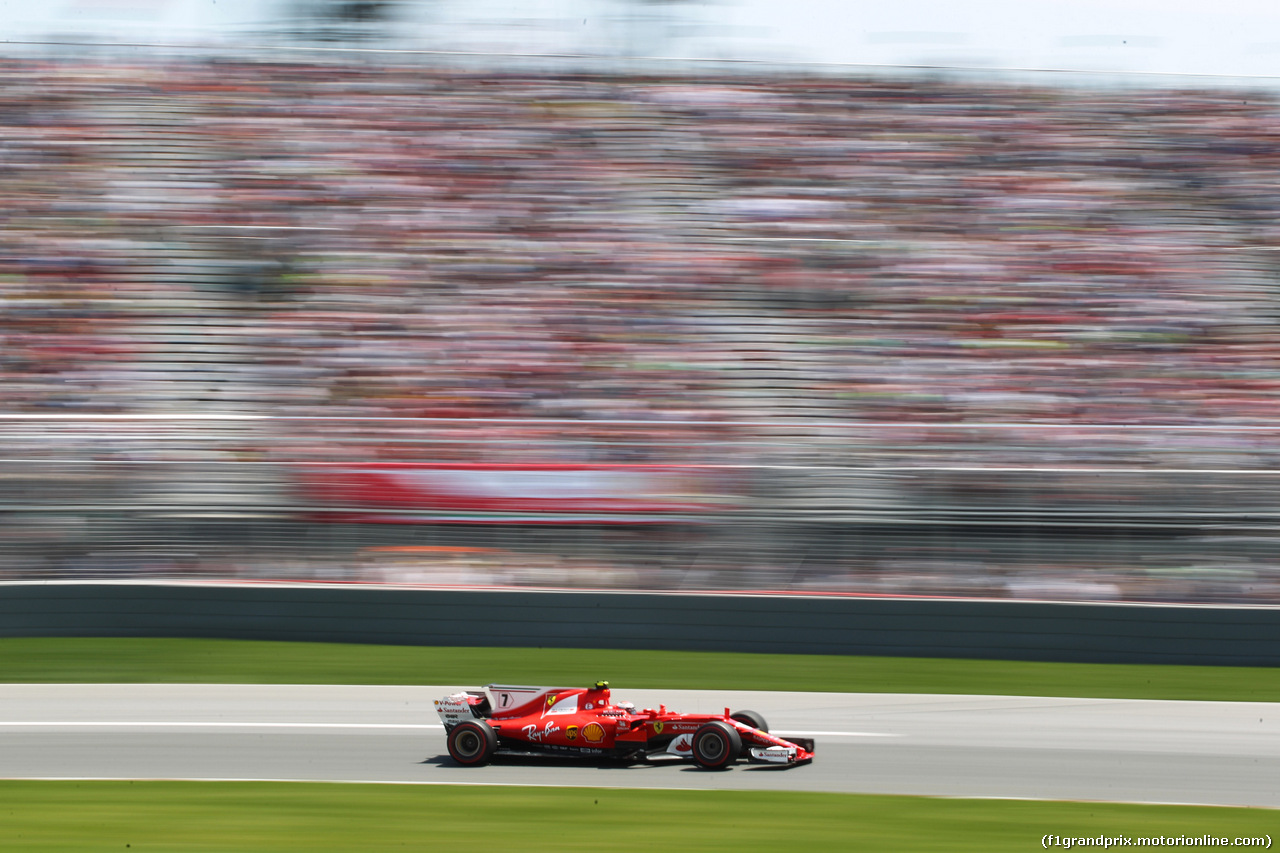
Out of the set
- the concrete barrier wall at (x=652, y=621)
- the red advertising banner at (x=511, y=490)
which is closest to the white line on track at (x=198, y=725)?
the concrete barrier wall at (x=652, y=621)

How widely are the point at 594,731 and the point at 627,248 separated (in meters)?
7.67

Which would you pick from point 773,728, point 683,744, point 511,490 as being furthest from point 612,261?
point 683,744

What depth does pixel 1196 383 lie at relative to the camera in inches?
449

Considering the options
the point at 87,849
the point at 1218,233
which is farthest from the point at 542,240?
the point at 87,849

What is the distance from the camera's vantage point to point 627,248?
13.0 metres

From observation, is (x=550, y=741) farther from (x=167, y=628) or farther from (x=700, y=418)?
(x=700, y=418)

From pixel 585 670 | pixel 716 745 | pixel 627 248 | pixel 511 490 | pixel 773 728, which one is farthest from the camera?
pixel 627 248

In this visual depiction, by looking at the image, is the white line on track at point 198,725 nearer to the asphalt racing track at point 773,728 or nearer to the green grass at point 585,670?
the asphalt racing track at point 773,728

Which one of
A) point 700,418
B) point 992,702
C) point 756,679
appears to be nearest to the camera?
point 992,702

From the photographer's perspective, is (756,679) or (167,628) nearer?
(756,679)

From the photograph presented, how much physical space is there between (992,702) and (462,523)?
332cm

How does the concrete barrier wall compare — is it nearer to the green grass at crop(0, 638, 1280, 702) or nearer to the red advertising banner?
the green grass at crop(0, 638, 1280, 702)

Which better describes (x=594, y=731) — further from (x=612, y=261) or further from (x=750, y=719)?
(x=612, y=261)

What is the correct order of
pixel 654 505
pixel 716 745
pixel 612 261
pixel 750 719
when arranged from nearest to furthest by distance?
1. pixel 716 745
2. pixel 750 719
3. pixel 654 505
4. pixel 612 261
